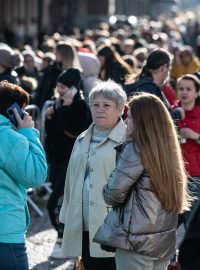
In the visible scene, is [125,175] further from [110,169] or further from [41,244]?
[41,244]

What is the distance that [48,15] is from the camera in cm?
5144

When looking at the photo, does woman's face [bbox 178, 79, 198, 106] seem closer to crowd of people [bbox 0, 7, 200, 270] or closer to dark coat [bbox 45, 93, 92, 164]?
crowd of people [bbox 0, 7, 200, 270]

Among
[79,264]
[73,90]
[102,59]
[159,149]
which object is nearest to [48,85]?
[102,59]

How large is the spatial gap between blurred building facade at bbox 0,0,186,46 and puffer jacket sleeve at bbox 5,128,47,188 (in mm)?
26735

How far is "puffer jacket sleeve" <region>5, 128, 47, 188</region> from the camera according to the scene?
5.59 metres

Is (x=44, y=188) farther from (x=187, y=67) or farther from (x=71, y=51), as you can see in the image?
(x=187, y=67)

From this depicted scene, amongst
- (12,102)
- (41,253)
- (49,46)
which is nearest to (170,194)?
(12,102)

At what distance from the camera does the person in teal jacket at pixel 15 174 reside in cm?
559

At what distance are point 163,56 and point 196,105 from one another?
58 centimetres

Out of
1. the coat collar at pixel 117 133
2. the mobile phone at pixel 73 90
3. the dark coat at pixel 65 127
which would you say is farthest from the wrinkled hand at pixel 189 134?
the coat collar at pixel 117 133

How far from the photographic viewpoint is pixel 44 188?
39.1ft

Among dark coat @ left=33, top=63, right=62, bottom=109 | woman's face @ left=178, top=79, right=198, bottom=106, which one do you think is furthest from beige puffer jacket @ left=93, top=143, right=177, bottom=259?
dark coat @ left=33, top=63, right=62, bottom=109

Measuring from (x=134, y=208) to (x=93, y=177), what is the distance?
1028 mm

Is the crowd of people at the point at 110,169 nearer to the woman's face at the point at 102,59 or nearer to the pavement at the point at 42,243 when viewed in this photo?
the pavement at the point at 42,243
